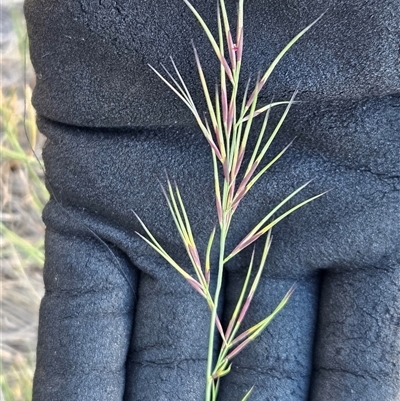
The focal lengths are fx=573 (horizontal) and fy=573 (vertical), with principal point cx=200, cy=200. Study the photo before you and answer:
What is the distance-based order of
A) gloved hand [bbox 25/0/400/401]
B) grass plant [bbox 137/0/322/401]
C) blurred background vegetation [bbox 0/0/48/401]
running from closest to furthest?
grass plant [bbox 137/0/322/401] < gloved hand [bbox 25/0/400/401] < blurred background vegetation [bbox 0/0/48/401]

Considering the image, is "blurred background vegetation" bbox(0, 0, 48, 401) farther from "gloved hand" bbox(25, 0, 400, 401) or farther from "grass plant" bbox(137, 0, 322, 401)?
"grass plant" bbox(137, 0, 322, 401)

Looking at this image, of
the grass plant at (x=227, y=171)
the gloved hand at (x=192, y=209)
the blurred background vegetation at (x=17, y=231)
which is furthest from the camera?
the blurred background vegetation at (x=17, y=231)

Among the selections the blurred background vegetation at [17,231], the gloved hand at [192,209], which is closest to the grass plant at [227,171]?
the gloved hand at [192,209]

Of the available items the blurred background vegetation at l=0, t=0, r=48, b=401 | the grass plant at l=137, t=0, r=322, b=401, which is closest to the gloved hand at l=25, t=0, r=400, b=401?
the grass plant at l=137, t=0, r=322, b=401

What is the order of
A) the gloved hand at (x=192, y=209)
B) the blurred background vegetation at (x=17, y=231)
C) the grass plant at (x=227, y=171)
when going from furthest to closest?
the blurred background vegetation at (x=17, y=231), the gloved hand at (x=192, y=209), the grass plant at (x=227, y=171)

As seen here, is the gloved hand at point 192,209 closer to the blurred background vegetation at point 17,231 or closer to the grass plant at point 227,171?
the grass plant at point 227,171

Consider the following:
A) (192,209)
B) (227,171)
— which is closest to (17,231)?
(192,209)

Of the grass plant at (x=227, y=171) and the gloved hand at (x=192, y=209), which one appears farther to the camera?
the gloved hand at (x=192, y=209)

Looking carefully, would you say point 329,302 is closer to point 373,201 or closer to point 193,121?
point 373,201
